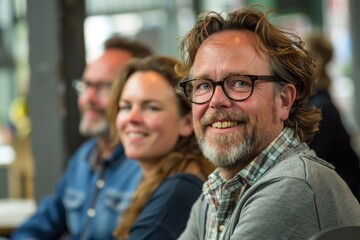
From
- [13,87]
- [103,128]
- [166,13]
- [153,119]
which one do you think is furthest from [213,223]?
[13,87]

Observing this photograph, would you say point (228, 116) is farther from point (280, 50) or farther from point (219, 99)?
point (280, 50)

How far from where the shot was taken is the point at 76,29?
421cm

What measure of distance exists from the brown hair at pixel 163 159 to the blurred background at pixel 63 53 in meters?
0.35

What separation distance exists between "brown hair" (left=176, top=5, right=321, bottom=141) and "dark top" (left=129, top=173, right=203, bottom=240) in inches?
22.8

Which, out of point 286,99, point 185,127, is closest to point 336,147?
point 185,127

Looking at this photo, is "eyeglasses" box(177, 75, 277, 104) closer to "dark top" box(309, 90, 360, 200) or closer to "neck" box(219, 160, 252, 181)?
"neck" box(219, 160, 252, 181)

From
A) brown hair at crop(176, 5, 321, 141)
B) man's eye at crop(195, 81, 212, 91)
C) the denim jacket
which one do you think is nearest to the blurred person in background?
the denim jacket

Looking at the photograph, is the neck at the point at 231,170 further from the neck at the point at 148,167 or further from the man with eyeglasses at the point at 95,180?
the man with eyeglasses at the point at 95,180

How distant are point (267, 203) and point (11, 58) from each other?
955 cm

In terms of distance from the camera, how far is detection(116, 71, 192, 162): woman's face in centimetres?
289

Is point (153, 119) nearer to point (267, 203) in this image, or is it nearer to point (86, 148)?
point (86, 148)

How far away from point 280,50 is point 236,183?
345mm

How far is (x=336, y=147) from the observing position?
371 cm

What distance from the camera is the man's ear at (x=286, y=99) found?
1.97 metres
